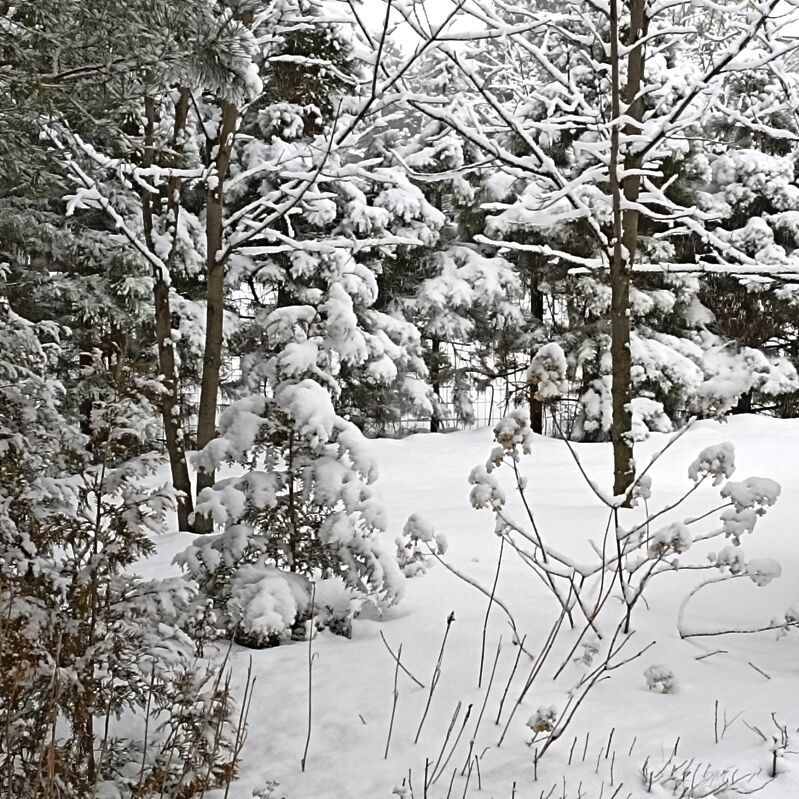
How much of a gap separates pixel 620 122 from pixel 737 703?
3589 millimetres

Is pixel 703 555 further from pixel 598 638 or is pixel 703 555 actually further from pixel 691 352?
pixel 691 352

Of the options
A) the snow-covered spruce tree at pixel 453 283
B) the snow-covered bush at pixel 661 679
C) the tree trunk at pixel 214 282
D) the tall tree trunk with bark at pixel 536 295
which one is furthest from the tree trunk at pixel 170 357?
the tall tree trunk with bark at pixel 536 295

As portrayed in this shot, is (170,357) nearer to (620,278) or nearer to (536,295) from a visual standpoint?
(620,278)

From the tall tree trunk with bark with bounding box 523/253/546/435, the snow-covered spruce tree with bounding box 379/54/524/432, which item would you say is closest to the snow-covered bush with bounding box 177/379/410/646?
the snow-covered spruce tree with bounding box 379/54/524/432

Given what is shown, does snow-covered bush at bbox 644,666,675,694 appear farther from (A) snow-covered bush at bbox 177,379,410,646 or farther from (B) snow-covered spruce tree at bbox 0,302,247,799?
(B) snow-covered spruce tree at bbox 0,302,247,799

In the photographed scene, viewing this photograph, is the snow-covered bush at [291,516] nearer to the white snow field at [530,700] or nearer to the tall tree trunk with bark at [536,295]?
the white snow field at [530,700]

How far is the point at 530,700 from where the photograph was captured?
123 inches

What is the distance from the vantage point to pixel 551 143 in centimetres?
1216

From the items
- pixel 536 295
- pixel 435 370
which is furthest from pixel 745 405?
pixel 435 370

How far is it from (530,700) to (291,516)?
5.11 feet

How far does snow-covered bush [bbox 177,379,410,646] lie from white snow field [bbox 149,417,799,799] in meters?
0.27

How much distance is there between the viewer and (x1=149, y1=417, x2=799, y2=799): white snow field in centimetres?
257

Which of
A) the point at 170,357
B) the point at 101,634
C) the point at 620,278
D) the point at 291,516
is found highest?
the point at 620,278

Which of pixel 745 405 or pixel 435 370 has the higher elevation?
pixel 435 370
